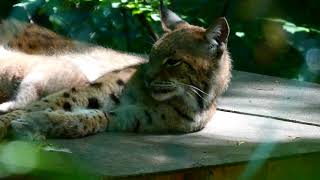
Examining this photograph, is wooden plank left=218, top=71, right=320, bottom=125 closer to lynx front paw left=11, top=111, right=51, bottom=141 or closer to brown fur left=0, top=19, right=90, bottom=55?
brown fur left=0, top=19, right=90, bottom=55

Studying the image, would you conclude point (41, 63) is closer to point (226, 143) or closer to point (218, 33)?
point (218, 33)

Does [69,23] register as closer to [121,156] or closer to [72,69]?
[72,69]

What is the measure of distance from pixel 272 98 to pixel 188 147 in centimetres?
141

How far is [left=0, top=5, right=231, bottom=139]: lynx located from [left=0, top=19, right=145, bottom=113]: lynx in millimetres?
210

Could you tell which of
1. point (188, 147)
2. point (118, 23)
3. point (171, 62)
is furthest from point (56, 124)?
point (118, 23)

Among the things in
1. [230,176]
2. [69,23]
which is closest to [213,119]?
[230,176]

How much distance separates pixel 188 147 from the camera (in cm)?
272

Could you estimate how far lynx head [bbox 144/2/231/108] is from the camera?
10.00ft

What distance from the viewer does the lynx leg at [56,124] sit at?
264 cm

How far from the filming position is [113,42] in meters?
4.77

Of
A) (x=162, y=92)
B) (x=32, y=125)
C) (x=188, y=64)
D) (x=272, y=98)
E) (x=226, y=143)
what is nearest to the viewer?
(x=32, y=125)

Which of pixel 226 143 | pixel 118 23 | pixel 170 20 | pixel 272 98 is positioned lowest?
pixel 272 98

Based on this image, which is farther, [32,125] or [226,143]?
[226,143]

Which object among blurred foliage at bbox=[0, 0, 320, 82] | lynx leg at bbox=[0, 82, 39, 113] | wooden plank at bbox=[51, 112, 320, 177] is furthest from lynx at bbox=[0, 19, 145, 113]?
wooden plank at bbox=[51, 112, 320, 177]
